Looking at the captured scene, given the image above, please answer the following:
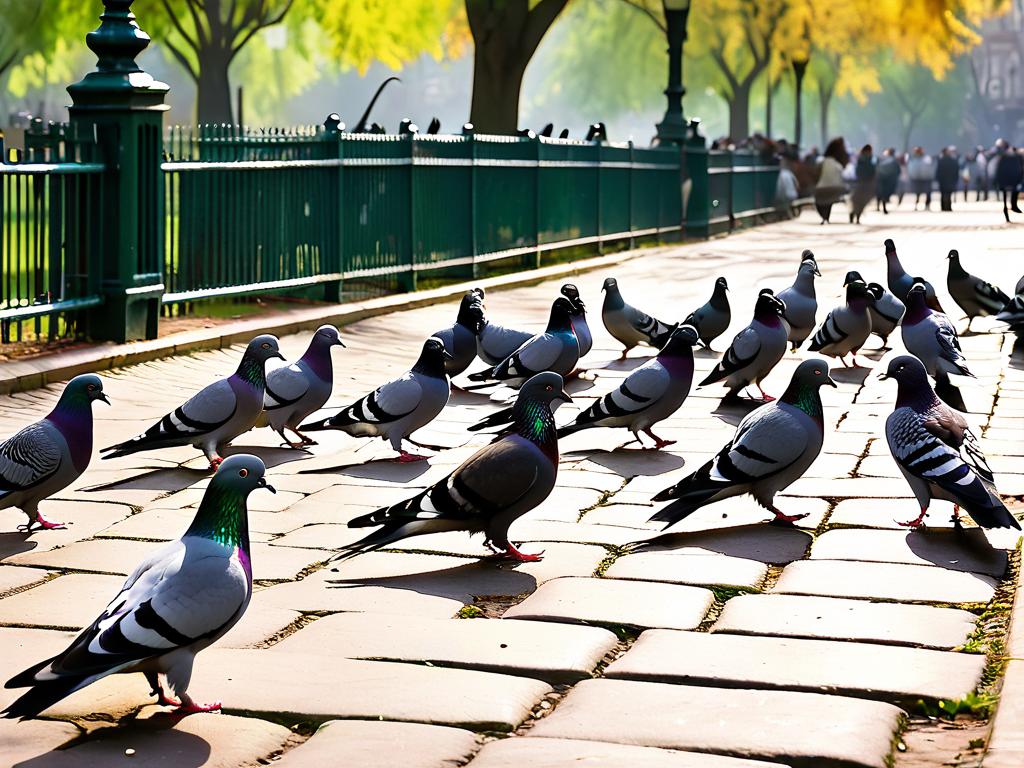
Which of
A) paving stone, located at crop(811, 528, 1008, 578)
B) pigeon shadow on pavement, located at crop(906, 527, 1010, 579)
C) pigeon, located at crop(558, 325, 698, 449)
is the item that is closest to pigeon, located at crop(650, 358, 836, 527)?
paving stone, located at crop(811, 528, 1008, 578)

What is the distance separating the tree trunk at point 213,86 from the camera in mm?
38375

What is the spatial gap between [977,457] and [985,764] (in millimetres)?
2766

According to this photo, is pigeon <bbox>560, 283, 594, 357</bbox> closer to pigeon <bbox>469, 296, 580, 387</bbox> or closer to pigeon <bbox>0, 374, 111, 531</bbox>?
pigeon <bbox>469, 296, 580, 387</bbox>

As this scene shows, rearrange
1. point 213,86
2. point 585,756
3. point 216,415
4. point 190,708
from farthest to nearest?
point 213,86, point 216,415, point 190,708, point 585,756

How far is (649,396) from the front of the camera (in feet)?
27.3

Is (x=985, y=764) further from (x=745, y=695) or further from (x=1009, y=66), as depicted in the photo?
(x=1009, y=66)

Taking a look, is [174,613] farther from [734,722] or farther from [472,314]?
[472,314]

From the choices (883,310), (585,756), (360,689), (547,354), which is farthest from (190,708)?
(883,310)

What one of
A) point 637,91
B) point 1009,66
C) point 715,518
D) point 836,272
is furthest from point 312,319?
point 1009,66

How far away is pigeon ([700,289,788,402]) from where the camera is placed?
9.77m

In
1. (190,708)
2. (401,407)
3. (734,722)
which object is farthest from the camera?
(401,407)

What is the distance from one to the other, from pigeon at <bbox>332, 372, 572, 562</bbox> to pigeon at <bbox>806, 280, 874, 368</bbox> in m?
5.44

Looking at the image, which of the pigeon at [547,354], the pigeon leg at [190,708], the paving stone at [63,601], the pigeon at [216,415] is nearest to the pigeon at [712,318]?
the pigeon at [547,354]

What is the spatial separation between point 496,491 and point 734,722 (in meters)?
2.00
